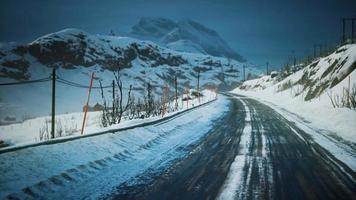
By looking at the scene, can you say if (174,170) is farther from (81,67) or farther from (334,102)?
(81,67)

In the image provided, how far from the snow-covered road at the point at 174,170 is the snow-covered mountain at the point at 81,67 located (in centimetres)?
4482

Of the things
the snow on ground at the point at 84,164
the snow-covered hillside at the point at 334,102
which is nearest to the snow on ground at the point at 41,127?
the snow on ground at the point at 84,164

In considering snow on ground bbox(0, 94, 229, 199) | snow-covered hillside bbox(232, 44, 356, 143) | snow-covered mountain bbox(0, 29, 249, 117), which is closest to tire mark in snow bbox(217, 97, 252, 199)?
snow on ground bbox(0, 94, 229, 199)

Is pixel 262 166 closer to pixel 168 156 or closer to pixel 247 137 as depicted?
pixel 168 156

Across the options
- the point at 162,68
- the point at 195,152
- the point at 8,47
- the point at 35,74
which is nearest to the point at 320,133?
the point at 195,152

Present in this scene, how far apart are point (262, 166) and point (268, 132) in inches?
254

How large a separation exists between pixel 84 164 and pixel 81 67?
117 m

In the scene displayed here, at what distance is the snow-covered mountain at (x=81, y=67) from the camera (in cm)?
7612

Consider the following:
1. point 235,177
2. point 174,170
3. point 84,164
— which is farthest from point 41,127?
point 235,177

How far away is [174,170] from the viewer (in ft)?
25.5

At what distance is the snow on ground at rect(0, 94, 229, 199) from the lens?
609 cm

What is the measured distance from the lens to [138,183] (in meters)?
6.74

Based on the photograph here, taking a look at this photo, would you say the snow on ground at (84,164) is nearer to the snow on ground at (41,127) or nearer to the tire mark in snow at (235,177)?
the snow on ground at (41,127)

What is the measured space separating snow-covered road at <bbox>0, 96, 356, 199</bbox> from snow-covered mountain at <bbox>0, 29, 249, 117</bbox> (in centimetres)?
4482
